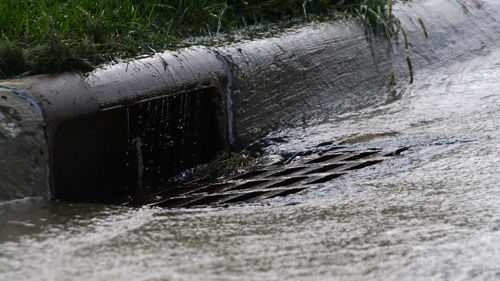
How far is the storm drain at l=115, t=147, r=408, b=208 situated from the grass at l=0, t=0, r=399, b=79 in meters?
0.72

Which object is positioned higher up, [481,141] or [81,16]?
[81,16]

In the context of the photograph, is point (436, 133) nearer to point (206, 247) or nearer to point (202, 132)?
point (202, 132)

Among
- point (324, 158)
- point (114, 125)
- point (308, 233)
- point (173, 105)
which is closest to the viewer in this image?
point (308, 233)

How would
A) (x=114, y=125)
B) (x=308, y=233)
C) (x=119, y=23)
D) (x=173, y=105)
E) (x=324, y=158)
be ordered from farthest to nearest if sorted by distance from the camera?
(x=119, y=23) → (x=324, y=158) → (x=173, y=105) → (x=114, y=125) → (x=308, y=233)

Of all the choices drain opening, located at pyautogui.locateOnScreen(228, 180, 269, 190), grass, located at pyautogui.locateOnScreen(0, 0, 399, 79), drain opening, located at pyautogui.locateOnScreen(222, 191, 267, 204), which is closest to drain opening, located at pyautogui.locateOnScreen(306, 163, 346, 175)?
drain opening, located at pyautogui.locateOnScreen(228, 180, 269, 190)

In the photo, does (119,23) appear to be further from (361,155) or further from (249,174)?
(361,155)

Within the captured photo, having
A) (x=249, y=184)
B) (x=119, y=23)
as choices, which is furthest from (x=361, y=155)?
(x=119, y=23)

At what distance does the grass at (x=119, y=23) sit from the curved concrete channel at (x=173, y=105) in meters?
0.15

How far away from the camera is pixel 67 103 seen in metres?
2.84

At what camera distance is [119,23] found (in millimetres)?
3727

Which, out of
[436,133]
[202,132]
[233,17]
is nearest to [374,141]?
[436,133]

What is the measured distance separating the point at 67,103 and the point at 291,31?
197cm

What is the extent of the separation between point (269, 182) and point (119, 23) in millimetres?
1317

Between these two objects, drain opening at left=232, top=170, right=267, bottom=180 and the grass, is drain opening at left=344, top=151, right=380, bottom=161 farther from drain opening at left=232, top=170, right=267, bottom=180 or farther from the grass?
the grass
